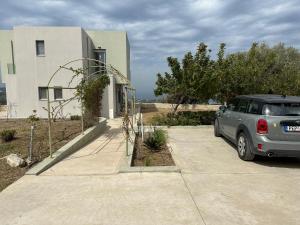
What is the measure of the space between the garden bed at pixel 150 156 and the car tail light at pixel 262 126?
2.24 metres

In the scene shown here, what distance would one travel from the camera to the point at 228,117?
329 inches

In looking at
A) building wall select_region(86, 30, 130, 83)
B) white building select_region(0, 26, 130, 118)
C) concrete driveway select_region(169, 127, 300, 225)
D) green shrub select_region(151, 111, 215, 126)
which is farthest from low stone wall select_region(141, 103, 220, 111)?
concrete driveway select_region(169, 127, 300, 225)

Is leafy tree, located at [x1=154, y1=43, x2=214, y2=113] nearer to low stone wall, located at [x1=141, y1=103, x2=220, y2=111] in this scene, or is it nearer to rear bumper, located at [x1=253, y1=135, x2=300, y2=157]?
rear bumper, located at [x1=253, y1=135, x2=300, y2=157]

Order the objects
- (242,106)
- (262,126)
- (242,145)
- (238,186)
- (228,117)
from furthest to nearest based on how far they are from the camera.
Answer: (228,117), (242,106), (242,145), (262,126), (238,186)

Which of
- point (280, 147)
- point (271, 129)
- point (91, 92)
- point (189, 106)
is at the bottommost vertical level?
point (280, 147)

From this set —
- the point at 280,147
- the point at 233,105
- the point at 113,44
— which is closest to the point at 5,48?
the point at 113,44

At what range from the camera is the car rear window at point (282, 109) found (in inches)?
241

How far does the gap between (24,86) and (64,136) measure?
9970 millimetres

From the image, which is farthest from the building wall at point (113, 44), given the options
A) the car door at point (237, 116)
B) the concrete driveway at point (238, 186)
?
the concrete driveway at point (238, 186)

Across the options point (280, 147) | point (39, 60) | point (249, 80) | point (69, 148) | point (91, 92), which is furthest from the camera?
point (39, 60)

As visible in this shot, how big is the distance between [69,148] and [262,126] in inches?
213

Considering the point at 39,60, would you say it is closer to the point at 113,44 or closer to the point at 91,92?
the point at 113,44

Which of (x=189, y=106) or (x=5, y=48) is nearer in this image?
(x=5, y=48)

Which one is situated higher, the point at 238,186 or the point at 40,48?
the point at 40,48
